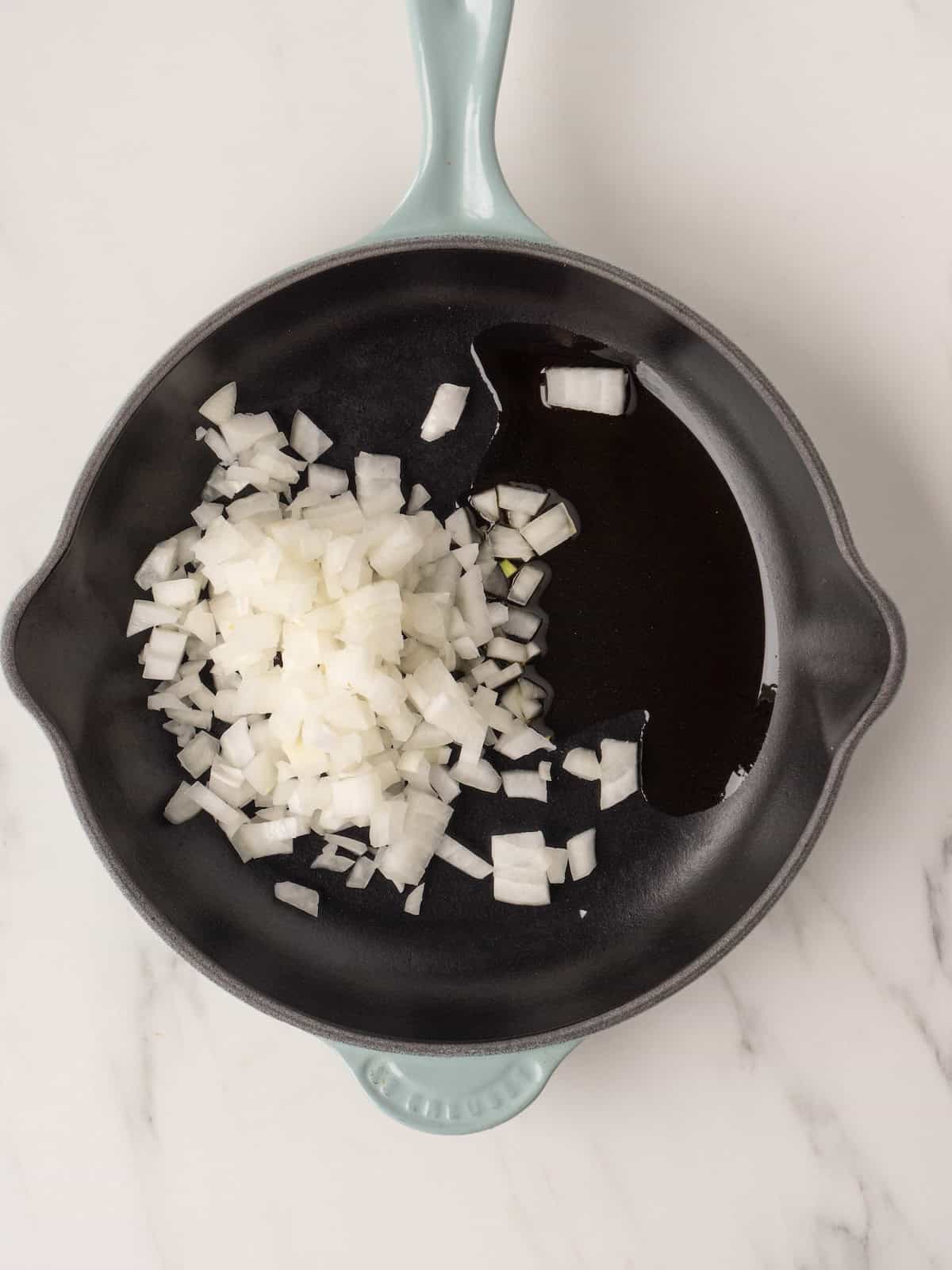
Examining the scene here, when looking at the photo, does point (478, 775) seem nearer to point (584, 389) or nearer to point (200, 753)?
point (200, 753)

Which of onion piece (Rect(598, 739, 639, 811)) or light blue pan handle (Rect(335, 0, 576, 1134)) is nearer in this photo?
light blue pan handle (Rect(335, 0, 576, 1134))

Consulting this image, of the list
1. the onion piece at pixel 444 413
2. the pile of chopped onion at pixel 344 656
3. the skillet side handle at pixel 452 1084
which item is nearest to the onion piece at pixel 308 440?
the pile of chopped onion at pixel 344 656

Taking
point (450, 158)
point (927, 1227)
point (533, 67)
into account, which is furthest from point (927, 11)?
point (927, 1227)

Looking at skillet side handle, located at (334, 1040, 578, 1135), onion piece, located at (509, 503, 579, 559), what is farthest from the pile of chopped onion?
skillet side handle, located at (334, 1040, 578, 1135)

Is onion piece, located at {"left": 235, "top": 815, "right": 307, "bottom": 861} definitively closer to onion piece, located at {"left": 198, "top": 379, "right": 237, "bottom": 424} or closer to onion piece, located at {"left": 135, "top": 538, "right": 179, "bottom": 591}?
onion piece, located at {"left": 135, "top": 538, "right": 179, "bottom": 591}

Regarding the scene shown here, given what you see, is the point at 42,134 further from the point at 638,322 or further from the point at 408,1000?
the point at 408,1000

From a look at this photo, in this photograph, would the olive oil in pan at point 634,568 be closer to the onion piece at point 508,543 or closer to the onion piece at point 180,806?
the onion piece at point 508,543
